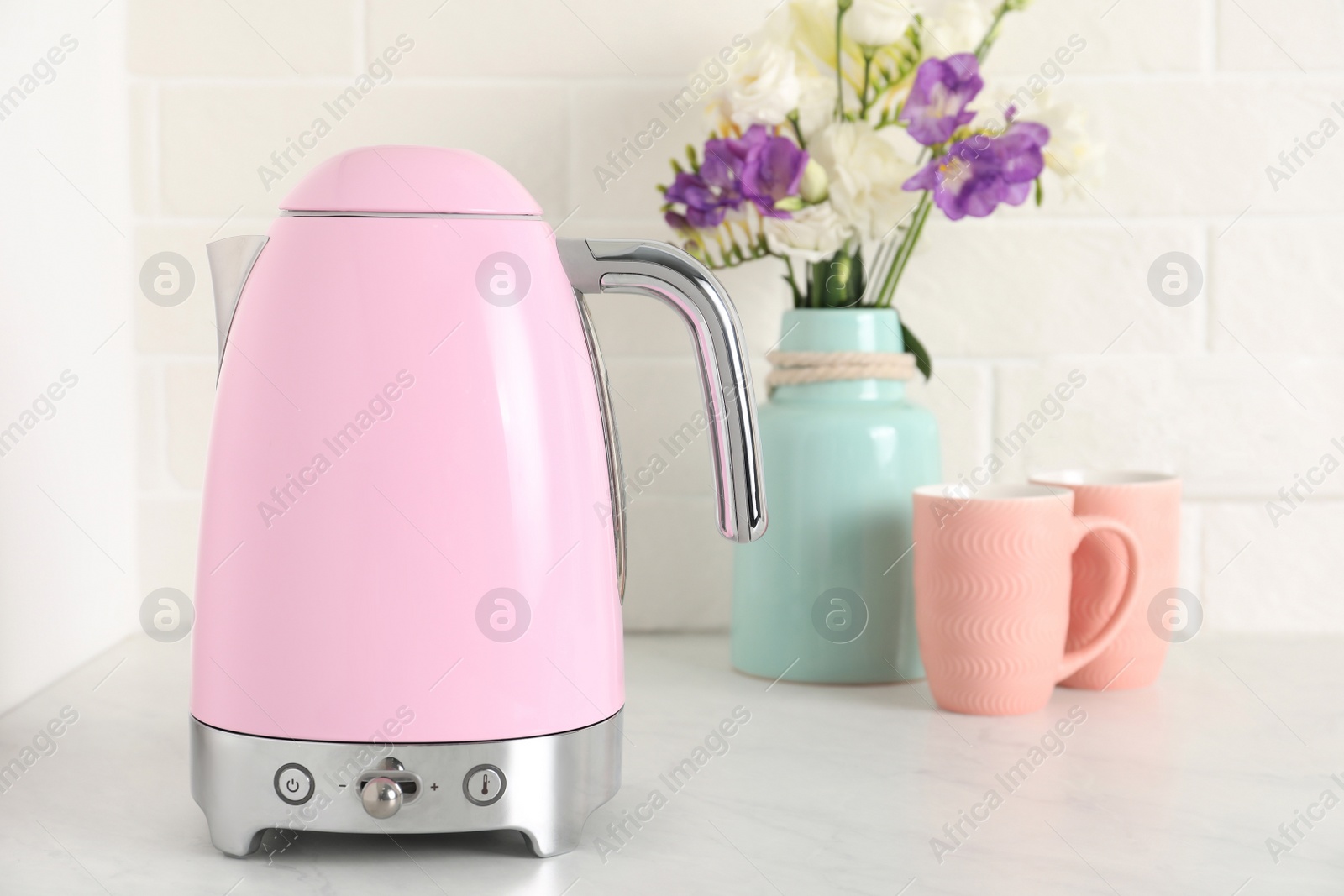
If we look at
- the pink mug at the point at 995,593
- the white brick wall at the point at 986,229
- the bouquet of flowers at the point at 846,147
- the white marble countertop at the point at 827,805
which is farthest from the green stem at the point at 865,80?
the white marble countertop at the point at 827,805

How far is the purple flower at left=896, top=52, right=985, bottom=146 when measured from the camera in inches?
25.7

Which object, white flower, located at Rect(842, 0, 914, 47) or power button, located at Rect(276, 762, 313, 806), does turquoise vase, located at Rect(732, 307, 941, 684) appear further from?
power button, located at Rect(276, 762, 313, 806)

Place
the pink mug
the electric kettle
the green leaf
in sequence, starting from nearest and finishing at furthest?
1. the electric kettle
2. the pink mug
3. the green leaf

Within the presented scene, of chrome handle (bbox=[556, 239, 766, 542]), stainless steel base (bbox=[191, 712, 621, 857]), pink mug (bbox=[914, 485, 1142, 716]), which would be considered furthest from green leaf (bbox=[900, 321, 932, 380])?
stainless steel base (bbox=[191, 712, 621, 857])

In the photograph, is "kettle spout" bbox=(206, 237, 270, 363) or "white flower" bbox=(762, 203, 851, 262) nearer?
"kettle spout" bbox=(206, 237, 270, 363)

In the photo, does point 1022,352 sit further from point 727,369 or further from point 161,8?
point 161,8

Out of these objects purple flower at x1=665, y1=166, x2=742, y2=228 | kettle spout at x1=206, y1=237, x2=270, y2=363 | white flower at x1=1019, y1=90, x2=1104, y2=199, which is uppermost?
white flower at x1=1019, y1=90, x2=1104, y2=199

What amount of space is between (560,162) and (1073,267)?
1.21 feet

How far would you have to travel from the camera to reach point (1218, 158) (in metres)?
0.82

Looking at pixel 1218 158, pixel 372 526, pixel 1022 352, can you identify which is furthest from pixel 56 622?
pixel 1218 158

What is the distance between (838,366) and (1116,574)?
202 mm

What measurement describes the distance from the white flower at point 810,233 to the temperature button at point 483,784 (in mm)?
371

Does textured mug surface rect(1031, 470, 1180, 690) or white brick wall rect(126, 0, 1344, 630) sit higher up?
white brick wall rect(126, 0, 1344, 630)

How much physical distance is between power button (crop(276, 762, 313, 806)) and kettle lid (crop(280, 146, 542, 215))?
0.22m
